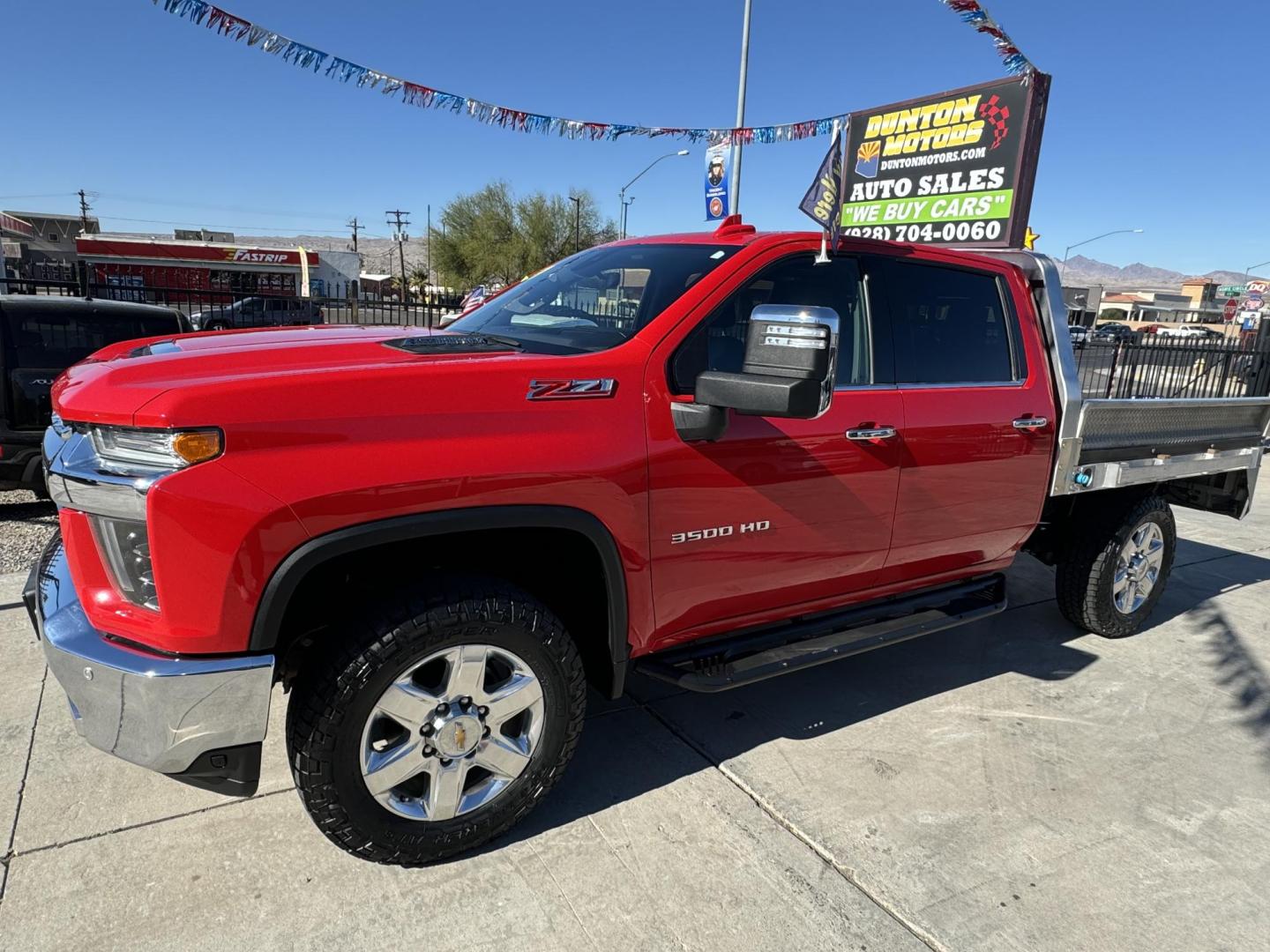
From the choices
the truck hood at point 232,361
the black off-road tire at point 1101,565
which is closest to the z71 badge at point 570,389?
the truck hood at point 232,361

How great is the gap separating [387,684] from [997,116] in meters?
7.30

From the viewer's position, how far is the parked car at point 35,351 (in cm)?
545

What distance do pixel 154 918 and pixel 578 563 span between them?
1.51 metres

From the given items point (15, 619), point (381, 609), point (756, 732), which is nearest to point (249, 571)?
point (381, 609)

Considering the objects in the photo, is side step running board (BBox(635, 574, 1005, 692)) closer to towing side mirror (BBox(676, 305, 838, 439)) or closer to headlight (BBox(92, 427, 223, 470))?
towing side mirror (BBox(676, 305, 838, 439))

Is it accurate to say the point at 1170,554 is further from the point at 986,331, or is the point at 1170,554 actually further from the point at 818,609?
the point at 818,609

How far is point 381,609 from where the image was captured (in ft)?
7.40

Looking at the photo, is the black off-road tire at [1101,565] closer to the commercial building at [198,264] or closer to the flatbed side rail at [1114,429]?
the flatbed side rail at [1114,429]

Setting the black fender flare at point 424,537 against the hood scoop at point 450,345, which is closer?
the black fender flare at point 424,537

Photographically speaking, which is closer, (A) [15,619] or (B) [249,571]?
(B) [249,571]

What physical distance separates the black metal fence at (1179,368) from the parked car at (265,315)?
33.7 feet

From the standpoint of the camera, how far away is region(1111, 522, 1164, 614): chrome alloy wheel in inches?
178

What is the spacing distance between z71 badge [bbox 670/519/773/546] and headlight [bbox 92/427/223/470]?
4.44ft

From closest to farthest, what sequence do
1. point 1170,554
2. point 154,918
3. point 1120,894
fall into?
1. point 154,918
2. point 1120,894
3. point 1170,554
